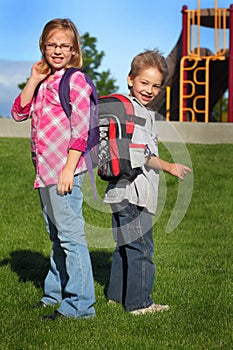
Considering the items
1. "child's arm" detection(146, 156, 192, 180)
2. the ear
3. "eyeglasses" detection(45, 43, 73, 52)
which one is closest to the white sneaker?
"child's arm" detection(146, 156, 192, 180)

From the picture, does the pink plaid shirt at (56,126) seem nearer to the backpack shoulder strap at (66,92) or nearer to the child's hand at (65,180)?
the backpack shoulder strap at (66,92)

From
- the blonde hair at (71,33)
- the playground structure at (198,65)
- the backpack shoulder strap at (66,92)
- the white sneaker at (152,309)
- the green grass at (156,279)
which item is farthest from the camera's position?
the playground structure at (198,65)

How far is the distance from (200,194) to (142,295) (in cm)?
544

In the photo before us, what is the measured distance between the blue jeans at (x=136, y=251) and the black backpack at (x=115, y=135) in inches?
12.2

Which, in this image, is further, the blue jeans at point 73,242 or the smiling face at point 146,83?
the smiling face at point 146,83

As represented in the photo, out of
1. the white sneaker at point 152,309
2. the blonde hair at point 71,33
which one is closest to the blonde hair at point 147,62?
the blonde hair at point 71,33

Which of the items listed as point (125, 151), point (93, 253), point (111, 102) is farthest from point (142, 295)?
point (93, 253)

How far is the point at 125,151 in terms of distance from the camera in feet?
14.8

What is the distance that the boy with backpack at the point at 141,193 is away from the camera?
15.3ft

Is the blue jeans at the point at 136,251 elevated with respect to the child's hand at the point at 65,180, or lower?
lower

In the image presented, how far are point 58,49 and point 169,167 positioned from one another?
42.3 inches

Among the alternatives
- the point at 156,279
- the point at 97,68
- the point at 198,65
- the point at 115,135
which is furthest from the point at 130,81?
the point at 97,68

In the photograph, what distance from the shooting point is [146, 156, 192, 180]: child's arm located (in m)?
4.62

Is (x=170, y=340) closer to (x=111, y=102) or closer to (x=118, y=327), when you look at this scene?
(x=118, y=327)
